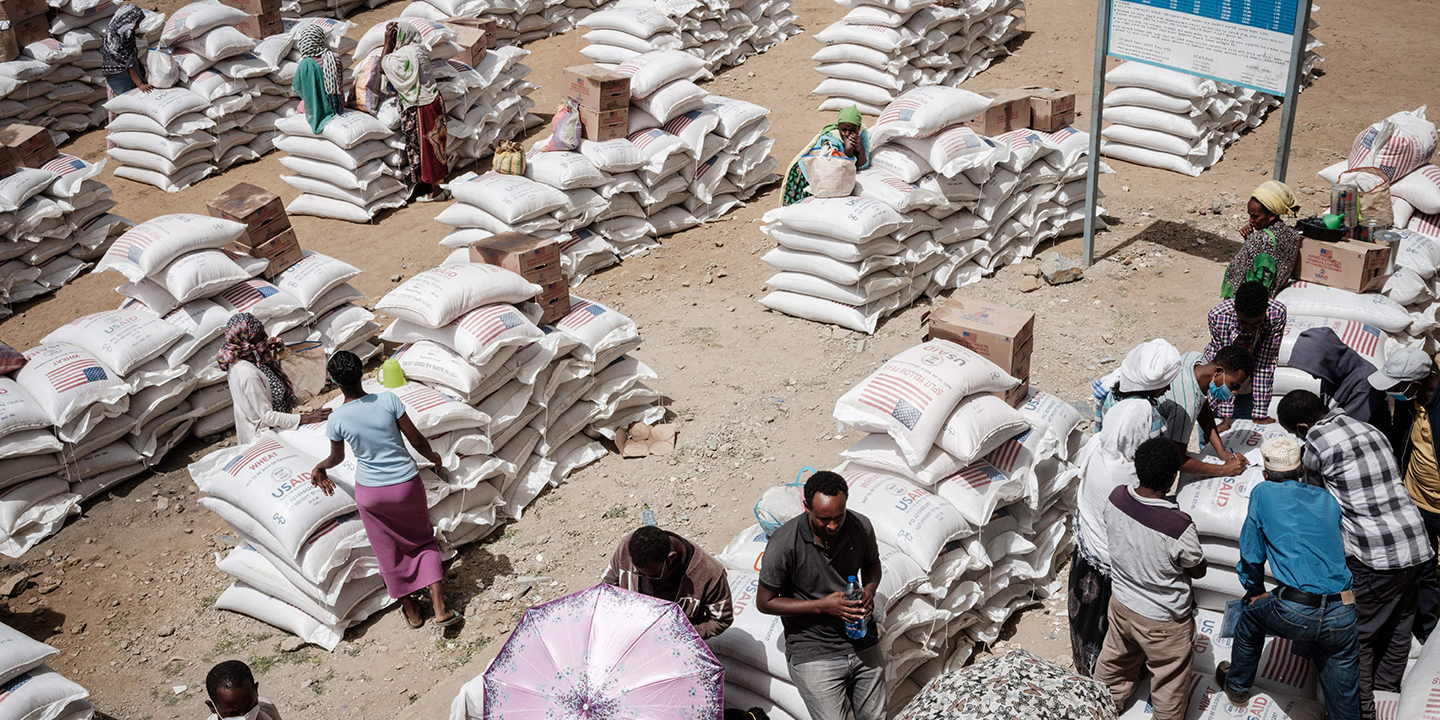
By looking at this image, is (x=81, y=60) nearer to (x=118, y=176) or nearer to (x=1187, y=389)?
(x=118, y=176)

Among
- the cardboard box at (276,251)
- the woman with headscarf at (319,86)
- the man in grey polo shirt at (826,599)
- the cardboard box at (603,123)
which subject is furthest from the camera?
the woman with headscarf at (319,86)

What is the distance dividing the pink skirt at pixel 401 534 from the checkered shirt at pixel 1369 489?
3968 millimetres

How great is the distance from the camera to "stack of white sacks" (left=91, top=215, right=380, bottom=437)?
23.0 feet

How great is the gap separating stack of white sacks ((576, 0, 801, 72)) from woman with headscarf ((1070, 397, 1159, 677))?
7520mm

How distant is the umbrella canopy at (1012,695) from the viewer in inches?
126

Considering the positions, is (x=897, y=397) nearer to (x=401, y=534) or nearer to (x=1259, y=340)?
(x=1259, y=340)

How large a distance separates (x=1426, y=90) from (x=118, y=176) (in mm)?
14643

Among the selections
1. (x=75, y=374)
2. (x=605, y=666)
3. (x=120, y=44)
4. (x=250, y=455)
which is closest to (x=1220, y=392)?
(x=605, y=666)

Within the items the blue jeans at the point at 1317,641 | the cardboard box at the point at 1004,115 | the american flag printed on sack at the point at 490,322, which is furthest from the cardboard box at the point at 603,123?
the blue jeans at the point at 1317,641

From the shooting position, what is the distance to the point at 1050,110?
8.60 meters

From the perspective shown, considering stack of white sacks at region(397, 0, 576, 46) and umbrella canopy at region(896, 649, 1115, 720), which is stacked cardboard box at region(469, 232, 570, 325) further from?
stack of white sacks at region(397, 0, 576, 46)

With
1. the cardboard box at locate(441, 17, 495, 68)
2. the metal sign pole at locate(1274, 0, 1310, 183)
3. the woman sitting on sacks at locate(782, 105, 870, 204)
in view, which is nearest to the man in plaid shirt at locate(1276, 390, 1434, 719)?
the metal sign pole at locate(1274, 0, 1310, 183)

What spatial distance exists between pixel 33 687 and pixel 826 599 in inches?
135

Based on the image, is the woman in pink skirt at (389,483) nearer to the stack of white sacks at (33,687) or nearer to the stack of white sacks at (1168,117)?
the stack of white sacks at (33,687)
